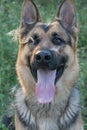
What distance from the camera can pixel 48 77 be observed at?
5367 mm

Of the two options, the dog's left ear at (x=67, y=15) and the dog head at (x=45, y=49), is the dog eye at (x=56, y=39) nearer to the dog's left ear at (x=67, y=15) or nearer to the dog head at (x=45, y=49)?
the dog head at (x=45, y=49)

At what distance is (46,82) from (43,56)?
0.37m

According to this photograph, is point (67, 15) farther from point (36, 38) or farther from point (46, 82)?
point (46, 82)

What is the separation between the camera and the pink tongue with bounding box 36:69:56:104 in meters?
5.37

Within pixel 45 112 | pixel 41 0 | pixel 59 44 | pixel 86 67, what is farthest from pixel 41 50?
Result: pixel 41 0

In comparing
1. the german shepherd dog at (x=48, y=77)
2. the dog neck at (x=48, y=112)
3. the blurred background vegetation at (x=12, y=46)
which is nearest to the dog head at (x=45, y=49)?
the german shepherd dog at (x=48, y=77)

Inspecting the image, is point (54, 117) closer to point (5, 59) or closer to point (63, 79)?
point (63, 79)

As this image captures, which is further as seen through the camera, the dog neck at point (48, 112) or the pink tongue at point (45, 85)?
the dog neck at point (48, 112)

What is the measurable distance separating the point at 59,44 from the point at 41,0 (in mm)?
3525

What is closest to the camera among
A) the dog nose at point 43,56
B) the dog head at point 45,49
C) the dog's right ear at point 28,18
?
the dog nose at point 43,56

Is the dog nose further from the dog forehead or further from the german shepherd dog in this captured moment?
the dog forehead

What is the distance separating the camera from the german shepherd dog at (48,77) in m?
5.41

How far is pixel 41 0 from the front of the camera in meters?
8.88

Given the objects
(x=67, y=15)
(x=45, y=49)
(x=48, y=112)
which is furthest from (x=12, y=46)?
(x=45, y=49)
